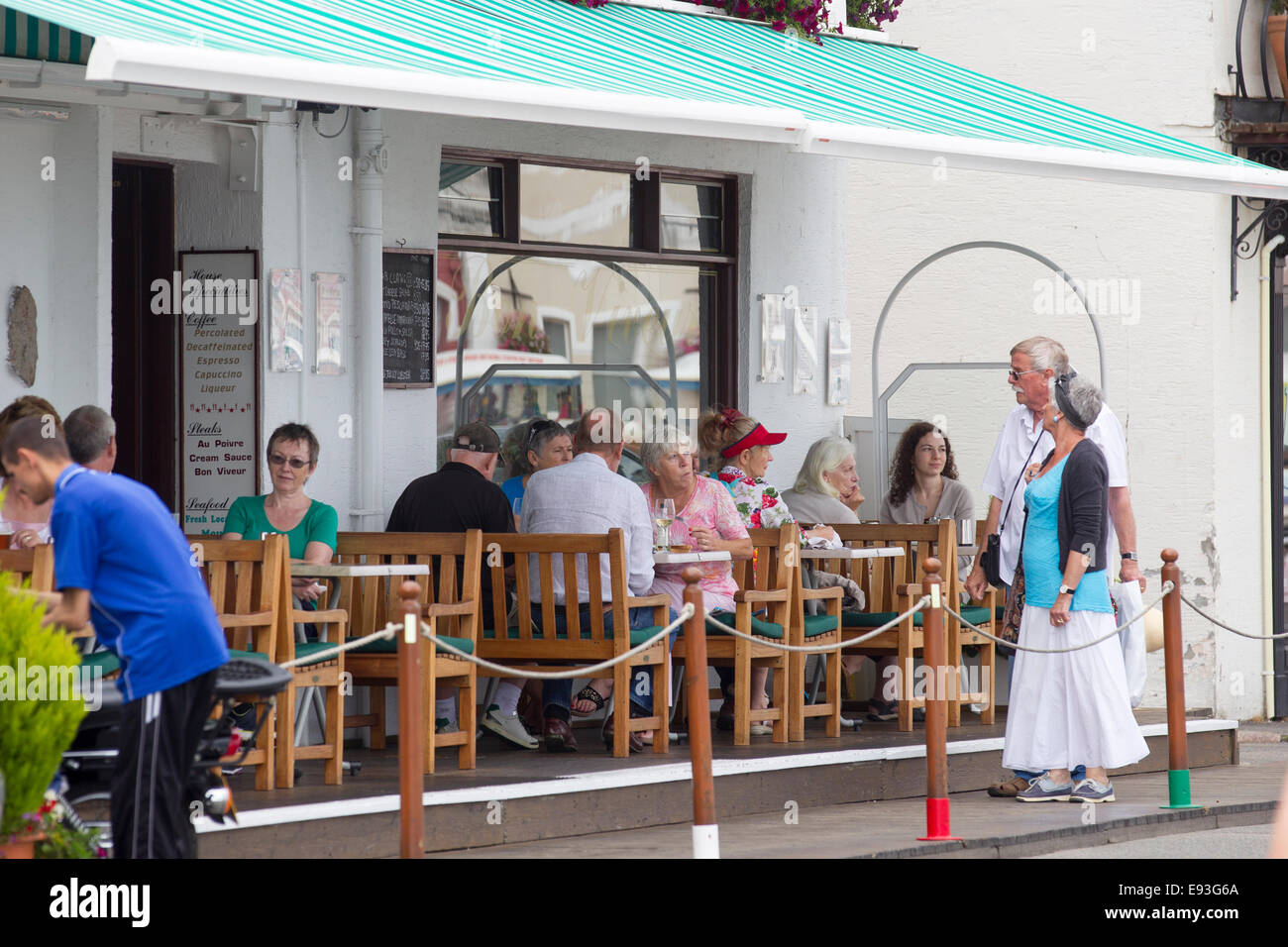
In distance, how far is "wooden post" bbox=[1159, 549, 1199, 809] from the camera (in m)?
8.07

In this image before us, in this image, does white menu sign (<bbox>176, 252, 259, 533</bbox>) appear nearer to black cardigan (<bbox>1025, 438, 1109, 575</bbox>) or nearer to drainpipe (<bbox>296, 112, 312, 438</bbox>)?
drainpipe (<bbox>296, 112, 312, 438</bbox>)

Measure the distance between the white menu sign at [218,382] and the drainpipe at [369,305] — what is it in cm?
49

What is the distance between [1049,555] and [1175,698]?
80cm

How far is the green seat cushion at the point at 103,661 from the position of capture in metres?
6.37

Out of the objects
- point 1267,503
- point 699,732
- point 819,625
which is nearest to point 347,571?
point 699,732

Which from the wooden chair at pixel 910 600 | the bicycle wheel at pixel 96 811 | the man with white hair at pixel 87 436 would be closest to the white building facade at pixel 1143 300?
the wooden chair at pixel 910 600

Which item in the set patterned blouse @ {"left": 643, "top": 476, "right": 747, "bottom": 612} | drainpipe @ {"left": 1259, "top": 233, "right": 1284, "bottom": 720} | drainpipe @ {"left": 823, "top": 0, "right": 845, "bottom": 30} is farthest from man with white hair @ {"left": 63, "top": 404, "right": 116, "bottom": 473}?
drainpipe @ {"left": 1259, "top": 233, "right": 1284, "bottom": 720}

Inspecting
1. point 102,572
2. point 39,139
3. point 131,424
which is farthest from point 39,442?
point 131,424

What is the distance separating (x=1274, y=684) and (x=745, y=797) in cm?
585

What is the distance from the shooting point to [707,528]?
9016 millimetres

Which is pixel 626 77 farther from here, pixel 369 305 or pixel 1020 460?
pixel 1020 460

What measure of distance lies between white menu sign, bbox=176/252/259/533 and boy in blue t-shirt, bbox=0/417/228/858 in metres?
3.51

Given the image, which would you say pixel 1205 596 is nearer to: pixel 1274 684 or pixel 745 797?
pixel 1274 684
